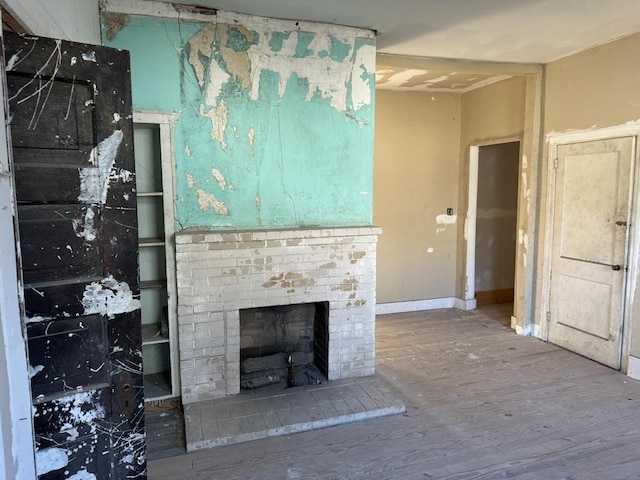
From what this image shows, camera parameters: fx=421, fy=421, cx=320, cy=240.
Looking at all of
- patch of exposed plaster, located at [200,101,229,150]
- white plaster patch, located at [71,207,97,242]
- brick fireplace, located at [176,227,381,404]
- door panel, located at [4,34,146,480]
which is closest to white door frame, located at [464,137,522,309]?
brick fireplace, located at [176,227,381,404]

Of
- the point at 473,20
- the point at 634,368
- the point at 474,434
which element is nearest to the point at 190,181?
the point at 473,20

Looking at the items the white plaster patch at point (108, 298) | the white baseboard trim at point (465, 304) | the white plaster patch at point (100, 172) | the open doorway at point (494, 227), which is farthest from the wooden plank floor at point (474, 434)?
the open doorway at point (494, 227)

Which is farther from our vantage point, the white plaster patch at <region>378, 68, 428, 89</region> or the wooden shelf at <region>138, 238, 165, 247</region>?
the white plaster patch at <region>378, 68, 428, 89</region>

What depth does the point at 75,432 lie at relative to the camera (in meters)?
1.51

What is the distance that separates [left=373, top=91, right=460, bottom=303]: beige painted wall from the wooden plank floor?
4.97ft

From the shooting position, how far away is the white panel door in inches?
140

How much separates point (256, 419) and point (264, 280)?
3.13 feet

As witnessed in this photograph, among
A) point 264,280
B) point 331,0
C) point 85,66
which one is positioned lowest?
point 264,280

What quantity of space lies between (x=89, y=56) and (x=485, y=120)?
15.0 ft

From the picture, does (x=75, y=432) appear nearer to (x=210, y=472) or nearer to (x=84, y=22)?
(x=210, y=472)

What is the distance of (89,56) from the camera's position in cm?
146

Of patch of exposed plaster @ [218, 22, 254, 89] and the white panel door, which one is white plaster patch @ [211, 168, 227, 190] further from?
the white panel door

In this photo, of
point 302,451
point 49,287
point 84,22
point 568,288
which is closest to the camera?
point 49,287

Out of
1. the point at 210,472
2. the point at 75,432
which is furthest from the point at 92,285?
the point at 210,472
